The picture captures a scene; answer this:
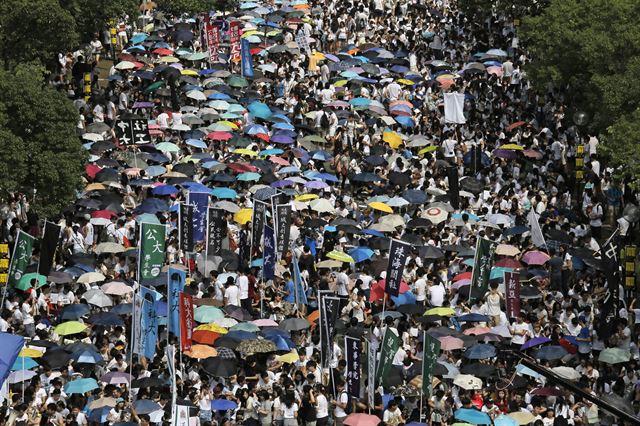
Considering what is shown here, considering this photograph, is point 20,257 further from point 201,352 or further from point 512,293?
point 512,293

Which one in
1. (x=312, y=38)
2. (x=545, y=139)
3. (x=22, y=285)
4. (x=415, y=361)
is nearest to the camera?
(x=415, y=361)

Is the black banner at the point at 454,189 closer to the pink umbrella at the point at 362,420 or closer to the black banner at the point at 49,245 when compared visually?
the black banner at the point at 49,245

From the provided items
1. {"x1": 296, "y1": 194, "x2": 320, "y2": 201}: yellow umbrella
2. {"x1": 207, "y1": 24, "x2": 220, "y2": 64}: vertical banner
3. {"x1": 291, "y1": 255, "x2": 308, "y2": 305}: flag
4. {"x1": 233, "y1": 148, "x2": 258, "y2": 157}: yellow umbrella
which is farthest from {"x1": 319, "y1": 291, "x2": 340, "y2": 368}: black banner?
{"x1": 207, "y1": 24, "x2": 220, "y2": 64}: vertical banner

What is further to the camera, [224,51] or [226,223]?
[224,51]

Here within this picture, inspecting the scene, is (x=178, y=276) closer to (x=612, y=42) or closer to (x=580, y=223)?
(x=580, y=223)

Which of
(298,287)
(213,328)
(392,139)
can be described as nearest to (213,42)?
(392,139)

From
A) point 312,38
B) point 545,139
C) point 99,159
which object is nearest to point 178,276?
point 99,159

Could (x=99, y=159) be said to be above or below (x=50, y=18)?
below
